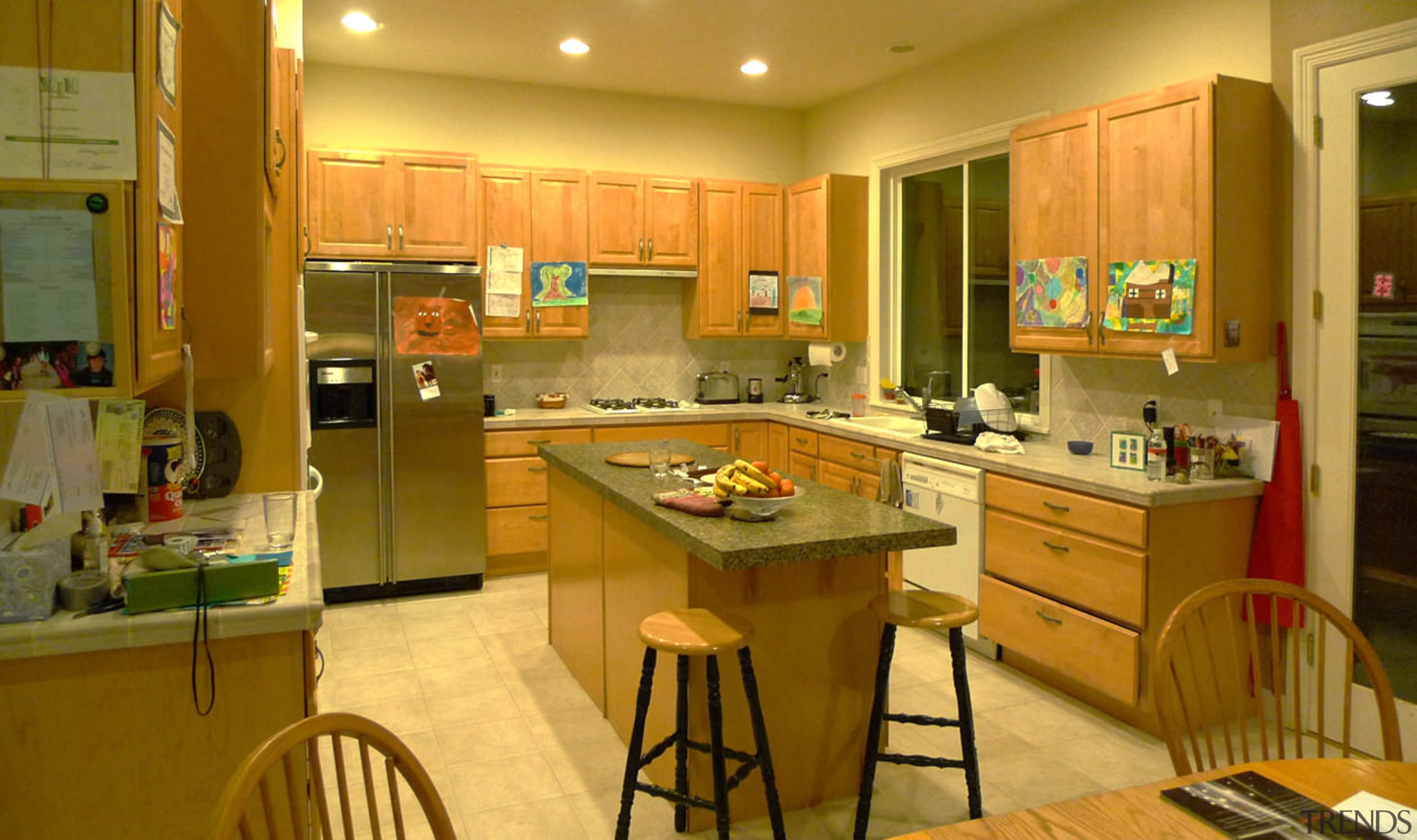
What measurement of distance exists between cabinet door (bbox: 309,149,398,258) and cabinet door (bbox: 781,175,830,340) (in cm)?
238

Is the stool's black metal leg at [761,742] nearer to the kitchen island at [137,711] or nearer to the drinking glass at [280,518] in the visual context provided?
the kitchen island at [137,711]

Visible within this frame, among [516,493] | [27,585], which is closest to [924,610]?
[27,585]

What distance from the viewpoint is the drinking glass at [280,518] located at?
2387 millimetres

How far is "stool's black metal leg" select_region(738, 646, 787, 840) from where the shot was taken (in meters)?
2.45

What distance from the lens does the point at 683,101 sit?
623cm

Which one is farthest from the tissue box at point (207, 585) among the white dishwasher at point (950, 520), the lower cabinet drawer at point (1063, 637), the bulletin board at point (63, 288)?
the lower cabinet drawer at point (1063, 637)

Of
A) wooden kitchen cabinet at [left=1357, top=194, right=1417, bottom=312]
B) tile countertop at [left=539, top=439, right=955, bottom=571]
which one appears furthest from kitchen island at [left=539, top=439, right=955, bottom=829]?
wooden kitchen cabinet at [left=1357, top=194, right=1417, bottom=312]

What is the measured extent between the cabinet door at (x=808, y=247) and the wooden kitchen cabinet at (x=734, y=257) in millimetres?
84

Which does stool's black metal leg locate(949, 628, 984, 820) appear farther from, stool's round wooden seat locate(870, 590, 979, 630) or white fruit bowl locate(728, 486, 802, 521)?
white fruit bowl locate(728, 486, 802, 521)

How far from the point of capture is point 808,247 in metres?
5.99

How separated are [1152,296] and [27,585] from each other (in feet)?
11.1

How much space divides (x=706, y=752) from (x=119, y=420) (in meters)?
1.58

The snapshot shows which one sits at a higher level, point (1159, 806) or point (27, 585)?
point (27, 585)

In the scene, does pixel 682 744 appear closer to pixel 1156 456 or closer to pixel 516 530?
pixel 1156 456
